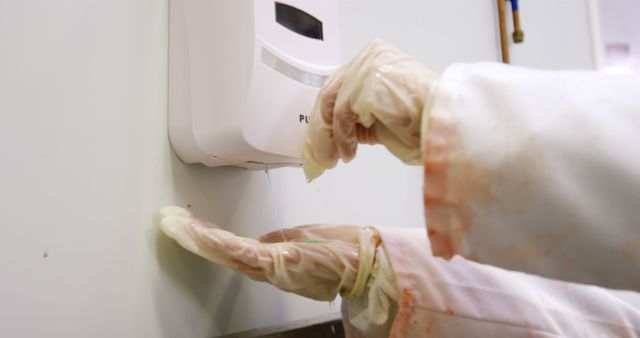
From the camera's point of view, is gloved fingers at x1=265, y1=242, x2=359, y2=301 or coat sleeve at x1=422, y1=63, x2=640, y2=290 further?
gloved fingers at x1=265, y1=242, x2=359, y2=301

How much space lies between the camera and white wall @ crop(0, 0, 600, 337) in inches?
18.1

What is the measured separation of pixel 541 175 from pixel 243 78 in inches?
12.8

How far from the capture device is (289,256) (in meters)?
0.56

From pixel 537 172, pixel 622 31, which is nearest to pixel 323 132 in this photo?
pixel 537 172

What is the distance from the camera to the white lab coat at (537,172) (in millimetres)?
361

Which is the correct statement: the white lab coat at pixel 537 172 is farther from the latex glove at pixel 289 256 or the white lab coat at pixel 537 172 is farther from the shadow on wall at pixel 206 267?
the shadow on wall at pixel 206 267

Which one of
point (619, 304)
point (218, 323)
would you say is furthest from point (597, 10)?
point (218, 323)

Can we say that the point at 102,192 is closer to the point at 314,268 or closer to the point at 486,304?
the point at 314,268

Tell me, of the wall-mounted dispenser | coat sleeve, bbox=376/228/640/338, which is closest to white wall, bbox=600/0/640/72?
coat sleeve, bbox=376/228/640/338

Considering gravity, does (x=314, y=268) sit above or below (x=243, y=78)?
below

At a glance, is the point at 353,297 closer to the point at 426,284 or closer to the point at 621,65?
the point at 426,284

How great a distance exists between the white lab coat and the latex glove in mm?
197

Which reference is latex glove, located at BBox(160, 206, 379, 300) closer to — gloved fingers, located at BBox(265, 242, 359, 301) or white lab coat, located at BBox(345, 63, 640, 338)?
gloved fingers, located at BBox(265, 242, 359, 301)

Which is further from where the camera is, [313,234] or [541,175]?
[313,234]
